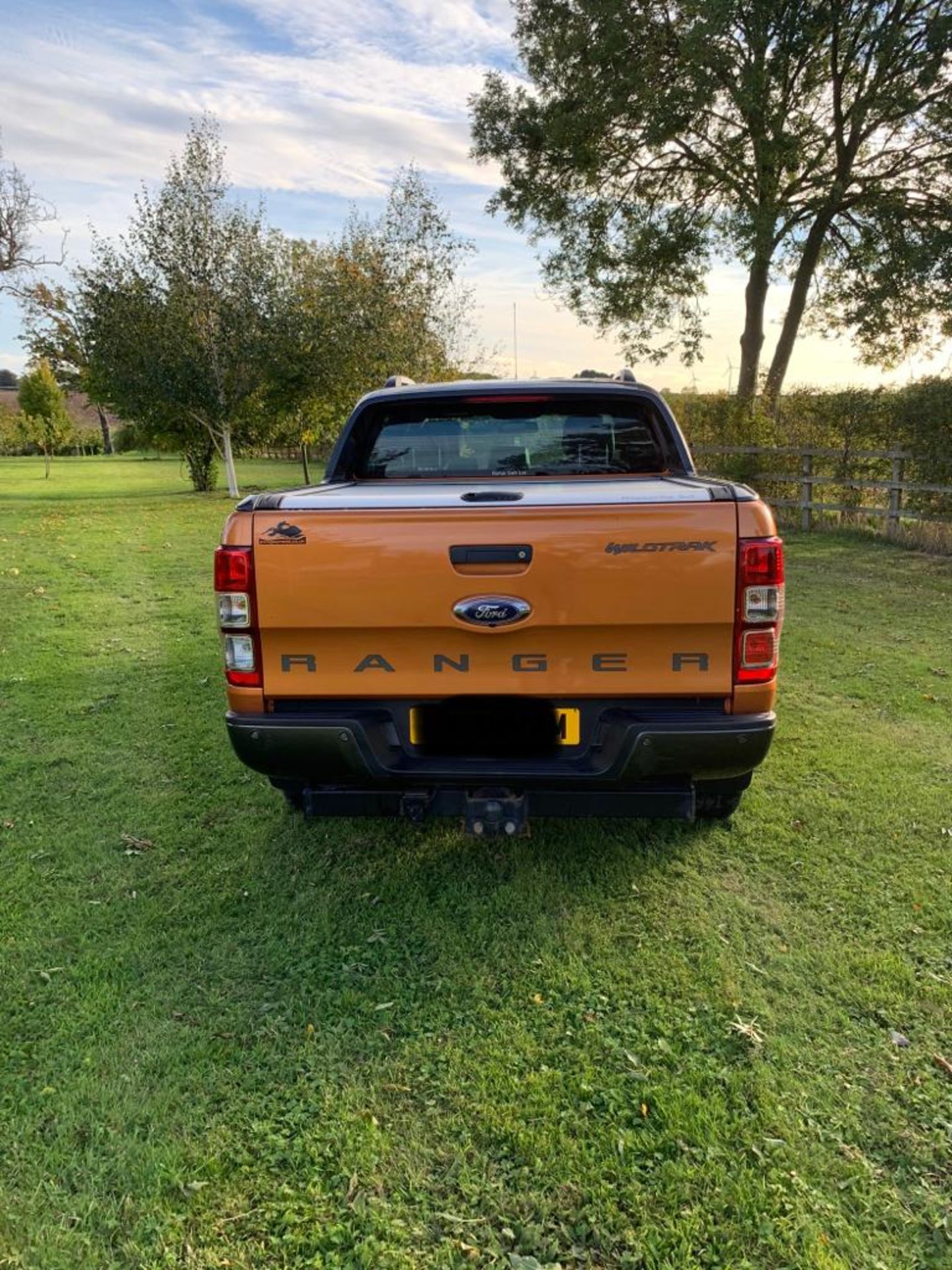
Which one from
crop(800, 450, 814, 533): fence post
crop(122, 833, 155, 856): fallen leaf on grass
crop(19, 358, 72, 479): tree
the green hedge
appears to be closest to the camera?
crop(122, 833, 155, 856): fallen leaf on grass

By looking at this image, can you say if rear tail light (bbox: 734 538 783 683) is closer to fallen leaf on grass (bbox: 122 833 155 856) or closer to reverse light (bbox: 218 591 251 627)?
reverse light (bbox: 218 591 251 627)

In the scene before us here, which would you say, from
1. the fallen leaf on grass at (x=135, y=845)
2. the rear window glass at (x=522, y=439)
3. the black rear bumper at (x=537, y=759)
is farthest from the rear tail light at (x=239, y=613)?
the rear window glass at (x=522, y=439)

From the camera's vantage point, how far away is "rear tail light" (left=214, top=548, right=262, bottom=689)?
260cm

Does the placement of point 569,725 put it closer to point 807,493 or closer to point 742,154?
point 807,493

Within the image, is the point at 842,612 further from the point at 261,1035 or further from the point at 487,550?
the point at 261,1035

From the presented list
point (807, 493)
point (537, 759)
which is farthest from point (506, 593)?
point (807, 493)

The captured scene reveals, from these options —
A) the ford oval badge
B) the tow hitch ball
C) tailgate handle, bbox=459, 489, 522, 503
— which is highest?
tailgate handle, bbox=459, 489, 522, 503

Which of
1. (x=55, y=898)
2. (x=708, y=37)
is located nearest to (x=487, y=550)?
(x=55, y=898)

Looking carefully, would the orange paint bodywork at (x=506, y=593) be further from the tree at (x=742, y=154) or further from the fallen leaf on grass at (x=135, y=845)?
the tree at (x=742, y=154)

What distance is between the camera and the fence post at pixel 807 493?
13.1 metres

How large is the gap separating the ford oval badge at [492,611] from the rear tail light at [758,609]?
684mm

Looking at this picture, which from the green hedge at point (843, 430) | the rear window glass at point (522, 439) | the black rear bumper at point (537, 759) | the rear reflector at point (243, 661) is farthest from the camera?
the green hedge at point (843, 430)

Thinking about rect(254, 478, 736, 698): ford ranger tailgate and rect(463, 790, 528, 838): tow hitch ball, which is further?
rect(463, 790, 528, 838): tow hitch ball

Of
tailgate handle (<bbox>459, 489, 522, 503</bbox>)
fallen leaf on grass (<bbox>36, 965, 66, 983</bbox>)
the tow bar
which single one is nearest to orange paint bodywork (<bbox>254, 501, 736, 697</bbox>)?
tailgate handle (<bbox>459, 489, 522, 503</bbox>)
